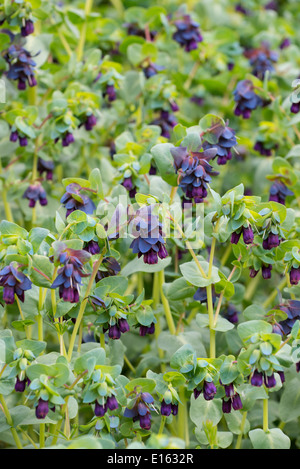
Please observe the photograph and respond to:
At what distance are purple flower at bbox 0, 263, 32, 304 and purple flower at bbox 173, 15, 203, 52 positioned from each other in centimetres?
113

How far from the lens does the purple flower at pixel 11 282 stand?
107 centimetres

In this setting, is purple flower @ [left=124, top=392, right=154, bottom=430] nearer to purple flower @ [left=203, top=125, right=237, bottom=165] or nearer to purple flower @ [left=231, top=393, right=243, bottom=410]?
purple flower @ [left=231, top=393, right=243, bottom=410]

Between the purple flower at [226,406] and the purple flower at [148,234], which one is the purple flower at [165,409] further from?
the purple flower at [148,234]

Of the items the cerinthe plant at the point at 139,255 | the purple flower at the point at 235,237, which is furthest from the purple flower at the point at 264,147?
the purple flower at the point at 235,237

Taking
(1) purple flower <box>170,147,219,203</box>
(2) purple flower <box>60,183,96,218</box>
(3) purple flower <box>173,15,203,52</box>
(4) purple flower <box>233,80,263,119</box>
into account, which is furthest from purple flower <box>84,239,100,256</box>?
(3) purple flower <box>173,15,203,52</box>

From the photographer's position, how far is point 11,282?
1.07 metres

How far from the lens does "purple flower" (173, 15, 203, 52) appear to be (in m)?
1.90

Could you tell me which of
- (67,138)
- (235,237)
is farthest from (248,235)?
(67,138)

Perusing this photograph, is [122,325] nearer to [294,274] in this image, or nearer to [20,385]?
[20,385]

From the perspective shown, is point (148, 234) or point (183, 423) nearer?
point (148, 234)

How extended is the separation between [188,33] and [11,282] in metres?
1.17

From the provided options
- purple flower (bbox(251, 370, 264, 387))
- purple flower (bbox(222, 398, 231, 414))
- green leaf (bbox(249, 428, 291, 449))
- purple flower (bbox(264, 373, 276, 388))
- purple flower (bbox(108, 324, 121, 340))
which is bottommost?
green leaf (bbox(249, 428, 291, 449))

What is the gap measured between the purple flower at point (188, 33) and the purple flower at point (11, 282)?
1.13 m

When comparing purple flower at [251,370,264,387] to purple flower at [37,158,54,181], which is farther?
purple flower at [37,158,54,181]
